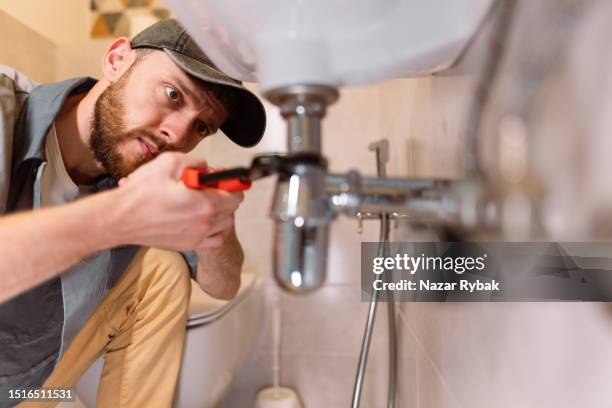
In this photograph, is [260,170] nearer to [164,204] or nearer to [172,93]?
[164,204]

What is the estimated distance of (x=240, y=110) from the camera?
30.4 inches

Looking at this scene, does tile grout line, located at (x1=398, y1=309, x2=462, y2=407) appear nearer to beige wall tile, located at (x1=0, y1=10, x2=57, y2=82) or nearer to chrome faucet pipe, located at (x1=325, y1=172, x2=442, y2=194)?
chrome faucet pipe, located at (x1=325, y1=172, x2=442, y2=194)

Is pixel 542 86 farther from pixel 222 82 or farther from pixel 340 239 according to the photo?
pixel 340 239

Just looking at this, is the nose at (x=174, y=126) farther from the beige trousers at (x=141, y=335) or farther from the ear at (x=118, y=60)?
the beige trousers at (x=141, y=335)

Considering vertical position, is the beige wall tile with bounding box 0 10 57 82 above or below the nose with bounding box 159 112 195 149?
above

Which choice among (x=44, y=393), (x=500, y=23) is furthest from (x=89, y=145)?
(x=500, y=23)

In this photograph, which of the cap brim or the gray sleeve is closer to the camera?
the cap brim

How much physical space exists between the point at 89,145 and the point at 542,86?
0.71 m

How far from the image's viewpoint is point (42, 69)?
1136mm

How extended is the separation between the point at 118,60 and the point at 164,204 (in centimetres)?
54

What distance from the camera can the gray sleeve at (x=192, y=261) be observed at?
84 cm

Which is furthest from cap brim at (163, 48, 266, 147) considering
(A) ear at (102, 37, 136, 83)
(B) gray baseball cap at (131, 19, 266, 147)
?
(A) ear at (102, 37, 136, 83)

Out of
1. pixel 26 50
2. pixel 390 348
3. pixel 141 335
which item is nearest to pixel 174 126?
pixel 141 335

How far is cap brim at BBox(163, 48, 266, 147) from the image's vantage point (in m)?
0.63
